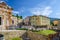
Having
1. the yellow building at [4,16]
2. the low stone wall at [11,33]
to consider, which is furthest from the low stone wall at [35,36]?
the yellow building at [4,16]

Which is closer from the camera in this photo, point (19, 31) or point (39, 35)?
point (39, 35)

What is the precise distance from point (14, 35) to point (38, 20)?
95.0 ft

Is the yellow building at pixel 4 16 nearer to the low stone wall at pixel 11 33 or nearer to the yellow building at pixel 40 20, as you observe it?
the low stone wall at pixel 11 33

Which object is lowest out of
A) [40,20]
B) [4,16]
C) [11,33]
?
[11,33]

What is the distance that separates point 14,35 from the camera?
722 inches

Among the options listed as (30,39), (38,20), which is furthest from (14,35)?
(38,20)

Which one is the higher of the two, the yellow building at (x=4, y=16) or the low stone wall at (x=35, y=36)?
the yellow building at (x=4, y=16)

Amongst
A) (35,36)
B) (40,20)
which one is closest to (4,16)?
(35,36)

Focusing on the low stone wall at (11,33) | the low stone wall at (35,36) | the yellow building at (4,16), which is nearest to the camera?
the low stone wall at (35,36)

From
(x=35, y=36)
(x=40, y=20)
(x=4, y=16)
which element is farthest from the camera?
(x=40, y=20)

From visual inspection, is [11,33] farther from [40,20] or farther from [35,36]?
[40,20]

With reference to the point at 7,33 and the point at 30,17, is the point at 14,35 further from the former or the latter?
the point at 30,17

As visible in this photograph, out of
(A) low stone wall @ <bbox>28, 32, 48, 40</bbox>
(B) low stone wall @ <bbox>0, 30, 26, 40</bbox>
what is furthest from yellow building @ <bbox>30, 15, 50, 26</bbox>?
(A) low stone wall @ <bbox>28, 32, 48, 40</bbox>

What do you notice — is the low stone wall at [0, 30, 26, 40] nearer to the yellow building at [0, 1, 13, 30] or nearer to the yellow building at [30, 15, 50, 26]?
the yellow building at [0, 1, 13, 30]
